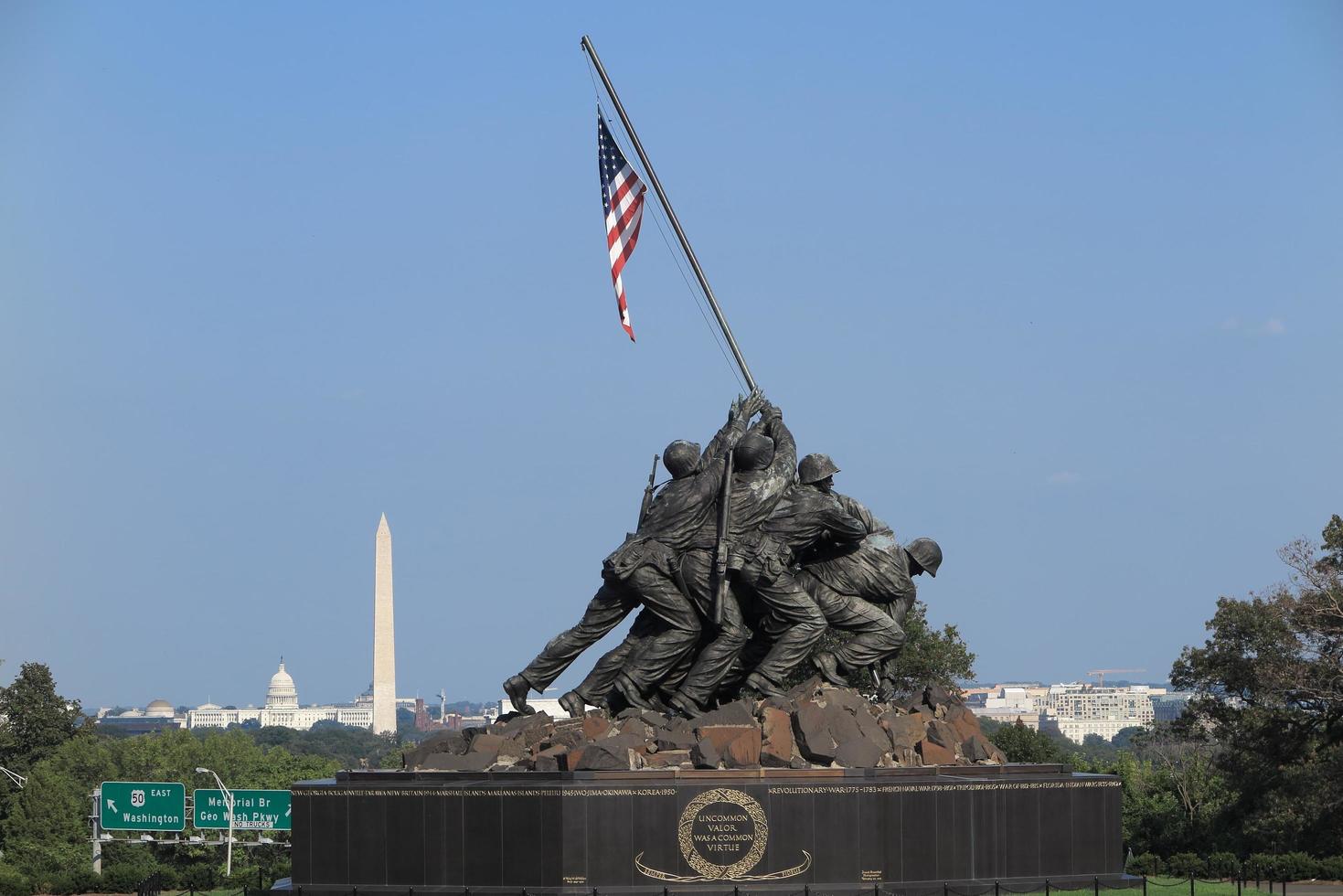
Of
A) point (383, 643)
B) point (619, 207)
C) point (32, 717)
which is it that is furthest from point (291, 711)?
point (619, 207)

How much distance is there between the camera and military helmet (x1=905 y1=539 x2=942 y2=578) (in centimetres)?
2152

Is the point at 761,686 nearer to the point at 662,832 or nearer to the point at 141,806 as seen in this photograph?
the point at 662,832

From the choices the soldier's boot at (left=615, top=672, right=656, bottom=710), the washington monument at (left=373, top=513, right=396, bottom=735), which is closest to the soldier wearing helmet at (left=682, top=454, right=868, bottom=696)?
the soldier's boot at (left=615, top=672, right=656, bottom=710)

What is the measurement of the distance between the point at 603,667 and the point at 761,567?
79.2 inches

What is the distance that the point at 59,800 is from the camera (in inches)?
1684

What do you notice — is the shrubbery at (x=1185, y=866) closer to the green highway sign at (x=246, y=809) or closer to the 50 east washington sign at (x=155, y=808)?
the 50 east washington sign at (x=155, y=808)

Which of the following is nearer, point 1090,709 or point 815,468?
point 815,468

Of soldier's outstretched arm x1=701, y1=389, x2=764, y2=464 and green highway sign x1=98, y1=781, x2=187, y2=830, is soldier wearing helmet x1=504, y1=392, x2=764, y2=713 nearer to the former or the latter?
soldier's outstretched arm x1=701, y1=389, x2=764, y2=464

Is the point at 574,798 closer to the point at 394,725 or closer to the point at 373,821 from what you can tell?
the point at 373,821

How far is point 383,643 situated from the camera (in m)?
112

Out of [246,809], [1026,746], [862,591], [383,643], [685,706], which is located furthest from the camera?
[383,643]

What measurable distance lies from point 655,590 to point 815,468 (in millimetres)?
2310

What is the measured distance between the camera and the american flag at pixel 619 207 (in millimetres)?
22750

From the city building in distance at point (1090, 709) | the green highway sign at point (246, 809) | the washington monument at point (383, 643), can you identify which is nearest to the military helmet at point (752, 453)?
the green highway sign at point (246, 809)
